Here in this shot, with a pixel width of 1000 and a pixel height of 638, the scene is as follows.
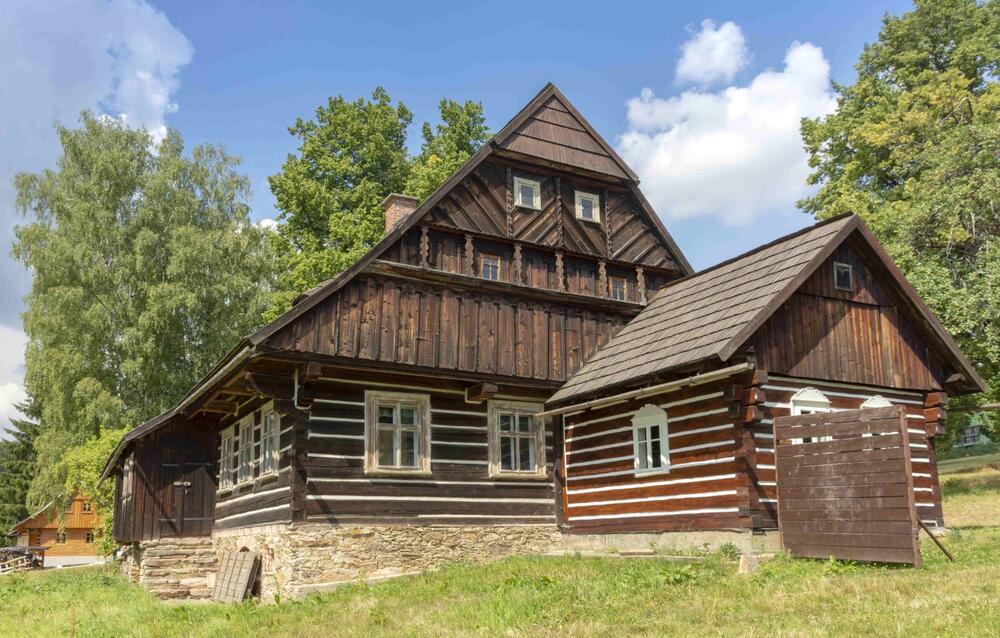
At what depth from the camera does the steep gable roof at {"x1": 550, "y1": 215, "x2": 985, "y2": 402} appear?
47.4 ft

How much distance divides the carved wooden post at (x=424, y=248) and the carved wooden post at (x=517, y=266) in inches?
84.5

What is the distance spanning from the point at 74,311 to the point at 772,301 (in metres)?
26.7

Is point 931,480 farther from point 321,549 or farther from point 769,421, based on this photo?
point 321,549

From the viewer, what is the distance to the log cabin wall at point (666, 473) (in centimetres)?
1409

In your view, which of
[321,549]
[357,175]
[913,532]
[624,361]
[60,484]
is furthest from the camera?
[357,175]

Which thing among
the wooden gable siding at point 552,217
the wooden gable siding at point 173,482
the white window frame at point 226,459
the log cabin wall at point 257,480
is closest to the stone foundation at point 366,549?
the log cabin wall at point 257,480

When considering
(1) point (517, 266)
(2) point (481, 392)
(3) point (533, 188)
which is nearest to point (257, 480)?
(2) point (481, 392)

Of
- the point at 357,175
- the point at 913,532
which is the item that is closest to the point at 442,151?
the point at 357,175

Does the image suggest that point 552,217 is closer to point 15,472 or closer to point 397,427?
point 397,427

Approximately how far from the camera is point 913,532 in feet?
37.3

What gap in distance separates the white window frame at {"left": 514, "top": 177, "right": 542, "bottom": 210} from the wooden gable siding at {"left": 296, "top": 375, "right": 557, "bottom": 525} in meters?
4.45

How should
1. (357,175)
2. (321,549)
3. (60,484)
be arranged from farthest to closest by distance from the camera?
(357,175), (60,484), (321,549)

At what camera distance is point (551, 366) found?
1859cm

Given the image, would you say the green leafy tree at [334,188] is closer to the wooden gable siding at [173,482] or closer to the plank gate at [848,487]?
the wooden gable siding at [173,482]
